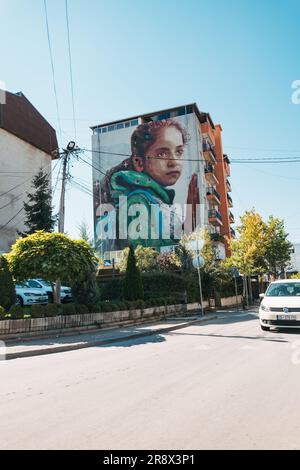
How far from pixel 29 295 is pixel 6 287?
5534 mm

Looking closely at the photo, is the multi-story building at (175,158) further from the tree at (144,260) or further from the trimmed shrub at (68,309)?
the trimmed shrub at (68,309)

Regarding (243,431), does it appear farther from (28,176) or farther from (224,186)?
(224,186)

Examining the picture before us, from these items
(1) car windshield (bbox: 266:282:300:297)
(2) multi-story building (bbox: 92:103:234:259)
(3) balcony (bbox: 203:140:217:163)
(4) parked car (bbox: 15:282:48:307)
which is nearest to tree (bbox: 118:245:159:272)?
(4) parked car (bbox: 15:282:48:307)

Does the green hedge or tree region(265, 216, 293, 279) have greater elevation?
tree region(265, 216, 293, 279)

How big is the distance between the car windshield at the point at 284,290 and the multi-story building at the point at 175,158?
38773 millimetres

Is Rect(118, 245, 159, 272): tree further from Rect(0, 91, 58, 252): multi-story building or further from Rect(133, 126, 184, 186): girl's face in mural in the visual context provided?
Rect(133, 126, 184, 186): girl's face in mural

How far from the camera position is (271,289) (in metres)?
13.2

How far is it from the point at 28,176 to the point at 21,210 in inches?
154

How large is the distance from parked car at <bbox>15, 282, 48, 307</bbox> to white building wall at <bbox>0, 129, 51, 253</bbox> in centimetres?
1860

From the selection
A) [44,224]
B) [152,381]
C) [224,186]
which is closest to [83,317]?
[152,381]

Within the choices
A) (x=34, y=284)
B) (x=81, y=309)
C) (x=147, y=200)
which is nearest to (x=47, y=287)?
(x=34, y=284)

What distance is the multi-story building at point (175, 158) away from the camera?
52.2 metres

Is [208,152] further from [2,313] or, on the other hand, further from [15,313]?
[2,313]

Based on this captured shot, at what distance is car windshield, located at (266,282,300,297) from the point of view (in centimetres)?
1256
